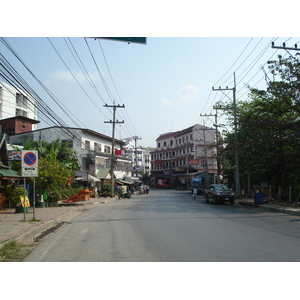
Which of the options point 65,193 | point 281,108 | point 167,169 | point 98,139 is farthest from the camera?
point 167,169

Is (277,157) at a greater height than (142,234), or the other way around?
(277,157)

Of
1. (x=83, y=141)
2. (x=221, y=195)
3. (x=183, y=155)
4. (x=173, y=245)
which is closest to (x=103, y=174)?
(x=83, y=141)

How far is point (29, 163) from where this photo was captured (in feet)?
46.3

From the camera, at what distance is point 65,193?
31016mm

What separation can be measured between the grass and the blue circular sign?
530 centimetres

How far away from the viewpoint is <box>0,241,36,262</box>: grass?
7.59m

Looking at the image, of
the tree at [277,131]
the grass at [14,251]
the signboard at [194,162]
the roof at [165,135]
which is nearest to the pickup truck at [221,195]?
the tree at [277,131]

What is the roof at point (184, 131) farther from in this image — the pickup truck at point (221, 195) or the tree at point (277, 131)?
the pickup truck at point (221, 195)

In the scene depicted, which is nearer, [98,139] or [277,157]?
[277,157]

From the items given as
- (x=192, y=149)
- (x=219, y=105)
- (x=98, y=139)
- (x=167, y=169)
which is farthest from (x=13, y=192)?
(x=167, y=169)

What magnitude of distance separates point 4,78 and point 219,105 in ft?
104

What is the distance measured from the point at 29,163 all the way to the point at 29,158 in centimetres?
23

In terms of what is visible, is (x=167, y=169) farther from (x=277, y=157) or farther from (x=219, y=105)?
(x=277, y=157)

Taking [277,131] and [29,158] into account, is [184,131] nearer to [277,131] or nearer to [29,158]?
[277,131]
